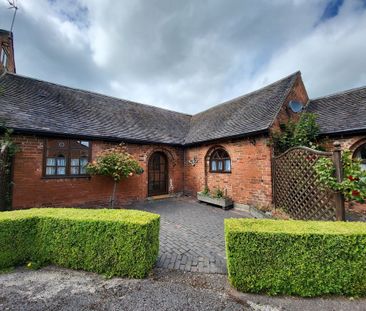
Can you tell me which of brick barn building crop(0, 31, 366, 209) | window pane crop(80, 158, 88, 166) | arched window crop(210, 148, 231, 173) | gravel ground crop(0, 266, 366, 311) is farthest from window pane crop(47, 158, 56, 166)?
arched window crop(210, 148, 231, 173)

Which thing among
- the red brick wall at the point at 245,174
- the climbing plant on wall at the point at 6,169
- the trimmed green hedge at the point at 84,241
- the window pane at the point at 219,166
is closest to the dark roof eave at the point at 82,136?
the climbing plant on wall at the point at 6,169

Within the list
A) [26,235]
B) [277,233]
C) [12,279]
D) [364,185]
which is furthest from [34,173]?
[364,185]

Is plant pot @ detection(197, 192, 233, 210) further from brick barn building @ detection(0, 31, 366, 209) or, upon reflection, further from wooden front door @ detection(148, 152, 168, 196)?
wooden front door @ detection(148, 152, 168, 196)

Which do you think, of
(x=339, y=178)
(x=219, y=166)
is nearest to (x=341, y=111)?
(x=339, y=178)

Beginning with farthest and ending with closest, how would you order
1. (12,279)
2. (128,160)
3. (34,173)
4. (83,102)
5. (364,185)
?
(83,102) → (128,160) → (34,173) → (364,185) → (12,279)

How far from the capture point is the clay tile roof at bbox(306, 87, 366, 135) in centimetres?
682

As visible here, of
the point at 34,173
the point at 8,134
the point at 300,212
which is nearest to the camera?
the point at 300,212

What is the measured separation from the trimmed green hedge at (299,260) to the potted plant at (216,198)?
515 centimetres

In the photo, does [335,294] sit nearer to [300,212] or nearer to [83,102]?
[300,212]

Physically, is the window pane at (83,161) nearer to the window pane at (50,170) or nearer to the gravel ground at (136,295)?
the window pane at (50,170)

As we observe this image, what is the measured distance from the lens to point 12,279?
9.66ft

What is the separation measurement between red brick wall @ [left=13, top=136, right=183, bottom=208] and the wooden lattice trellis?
644 cm

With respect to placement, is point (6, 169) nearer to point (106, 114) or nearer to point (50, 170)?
point (50, 170)

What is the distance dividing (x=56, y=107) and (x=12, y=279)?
301 inches
